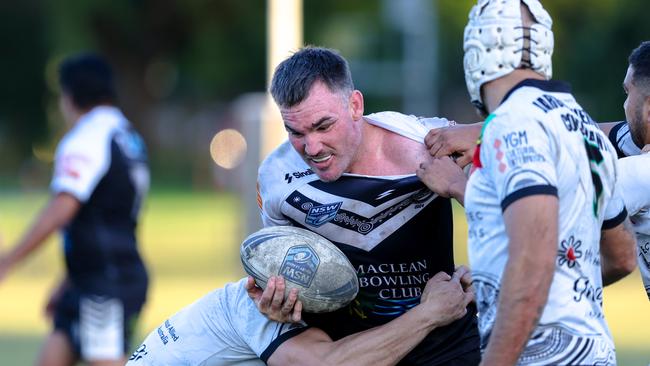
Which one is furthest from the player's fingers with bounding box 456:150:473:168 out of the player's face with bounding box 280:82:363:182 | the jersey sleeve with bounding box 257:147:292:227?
the jersey sleeve with bounding box 257:147:292:227

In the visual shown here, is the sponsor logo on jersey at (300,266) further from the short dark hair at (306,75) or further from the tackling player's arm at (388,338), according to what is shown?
the short dark hair at (306,75)

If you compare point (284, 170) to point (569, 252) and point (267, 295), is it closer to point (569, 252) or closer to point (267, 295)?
point (267, 295)

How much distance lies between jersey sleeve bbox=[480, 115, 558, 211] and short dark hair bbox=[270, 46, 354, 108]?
46.9 inches

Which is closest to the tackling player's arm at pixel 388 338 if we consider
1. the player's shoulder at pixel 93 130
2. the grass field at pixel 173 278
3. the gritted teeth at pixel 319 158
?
the gritted teeth at pixel 319 158

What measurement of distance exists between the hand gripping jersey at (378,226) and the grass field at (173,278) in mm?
4806

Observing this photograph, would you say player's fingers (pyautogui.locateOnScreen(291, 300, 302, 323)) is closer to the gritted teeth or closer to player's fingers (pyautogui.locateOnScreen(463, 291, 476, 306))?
the gritted teeth

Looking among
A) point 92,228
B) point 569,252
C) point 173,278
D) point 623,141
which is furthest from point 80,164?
point 173,278

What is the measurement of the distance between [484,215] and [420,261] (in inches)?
52.0

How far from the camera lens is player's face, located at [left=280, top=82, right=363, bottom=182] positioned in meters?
4.79

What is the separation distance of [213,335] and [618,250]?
6.27ft

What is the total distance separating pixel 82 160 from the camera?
7.65m

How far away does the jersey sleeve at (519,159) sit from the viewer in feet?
11.9

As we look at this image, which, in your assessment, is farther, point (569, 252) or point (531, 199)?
point (569, 252)

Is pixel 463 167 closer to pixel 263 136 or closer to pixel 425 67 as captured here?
pixel 263 136
